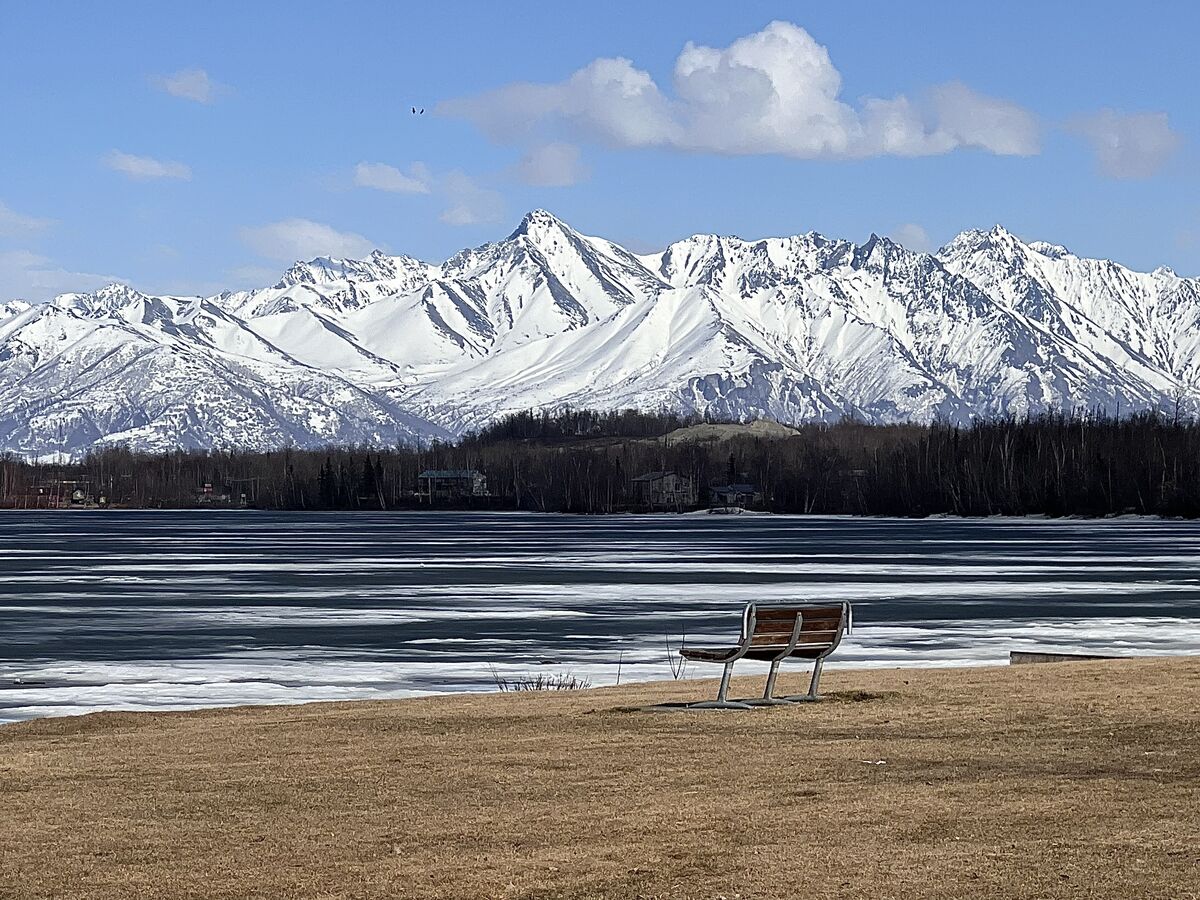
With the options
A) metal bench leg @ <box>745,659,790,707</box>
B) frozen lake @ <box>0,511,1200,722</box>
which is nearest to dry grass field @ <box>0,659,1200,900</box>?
metal bench leg @ <box>745,659,790,707</box>

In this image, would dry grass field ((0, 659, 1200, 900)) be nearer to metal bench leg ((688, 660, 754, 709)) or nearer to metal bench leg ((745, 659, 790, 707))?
metal bench leg ((745, 659, 790, 707))

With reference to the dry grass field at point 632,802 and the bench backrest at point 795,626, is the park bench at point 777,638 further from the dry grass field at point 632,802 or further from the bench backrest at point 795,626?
the dry grass field at point 632,802

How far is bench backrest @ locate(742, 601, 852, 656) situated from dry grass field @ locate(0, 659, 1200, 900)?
68 centimetres

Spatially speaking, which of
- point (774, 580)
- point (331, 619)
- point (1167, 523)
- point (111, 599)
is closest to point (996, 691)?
point (331, 619)

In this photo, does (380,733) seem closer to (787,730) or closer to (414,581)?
(787,730)

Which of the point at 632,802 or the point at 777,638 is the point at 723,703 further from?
the point at 632,802

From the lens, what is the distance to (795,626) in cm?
1969

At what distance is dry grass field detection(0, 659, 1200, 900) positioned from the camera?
11086mm

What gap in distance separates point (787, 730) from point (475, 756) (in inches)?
125

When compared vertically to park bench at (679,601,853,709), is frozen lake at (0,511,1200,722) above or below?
below

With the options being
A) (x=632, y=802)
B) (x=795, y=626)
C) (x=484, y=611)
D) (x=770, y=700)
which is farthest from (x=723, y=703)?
(x=484, y=611)

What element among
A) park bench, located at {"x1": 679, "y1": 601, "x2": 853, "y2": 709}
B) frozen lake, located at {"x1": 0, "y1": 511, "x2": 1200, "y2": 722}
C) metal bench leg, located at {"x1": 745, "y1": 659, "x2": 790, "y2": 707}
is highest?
park bench, located at {"x1": 679, "y1": 601, "x2": 853, "y2": 709}

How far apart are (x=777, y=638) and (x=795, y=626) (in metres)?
0.22

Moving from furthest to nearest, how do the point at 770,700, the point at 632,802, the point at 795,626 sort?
Answer: 1. the point at 770,700
2. the point at 795,626
3. the point at 632,802
